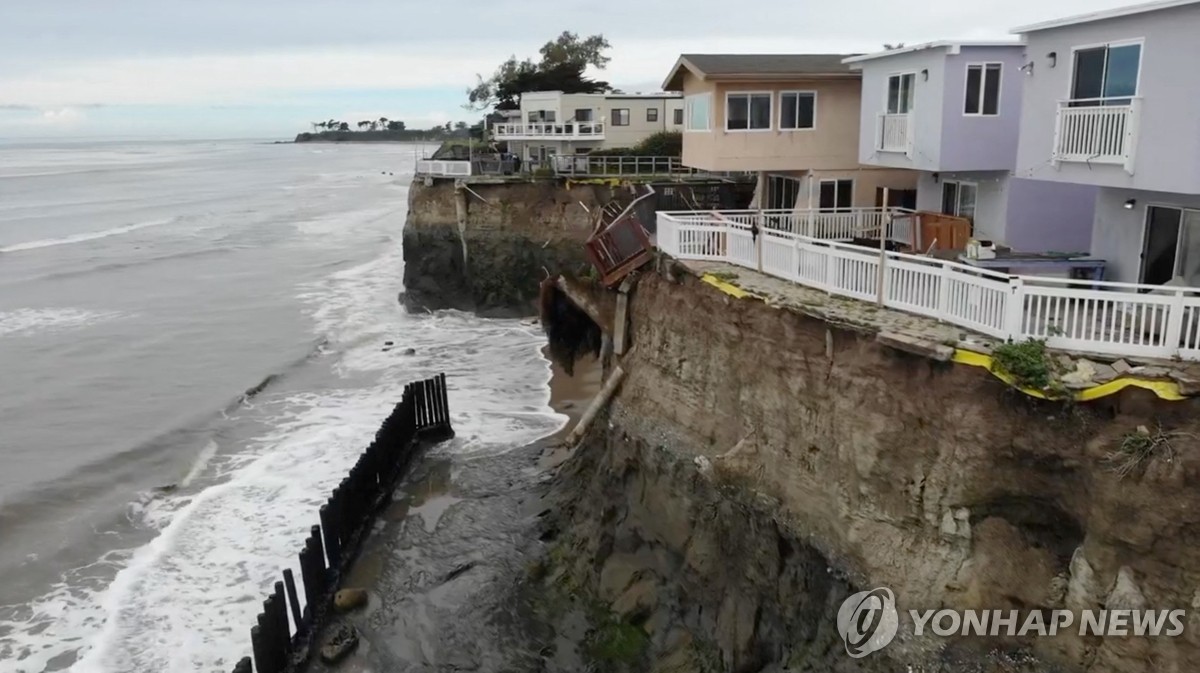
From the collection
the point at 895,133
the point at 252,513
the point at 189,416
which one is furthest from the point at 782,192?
the point at 189,416

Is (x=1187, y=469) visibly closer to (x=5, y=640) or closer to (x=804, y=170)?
(x=804, y=170)

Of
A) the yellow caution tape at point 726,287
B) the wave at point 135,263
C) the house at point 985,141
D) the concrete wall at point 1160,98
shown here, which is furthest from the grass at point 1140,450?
the wave at point 135,263

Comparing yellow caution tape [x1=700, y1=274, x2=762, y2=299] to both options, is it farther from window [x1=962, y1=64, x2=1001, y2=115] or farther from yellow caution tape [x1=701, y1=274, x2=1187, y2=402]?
window [x1=962, y1=64, x2=1001, y2=115]

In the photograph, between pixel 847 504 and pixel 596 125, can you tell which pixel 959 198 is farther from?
pixel 596 125

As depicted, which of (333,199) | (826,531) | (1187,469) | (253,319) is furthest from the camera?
(333,199)

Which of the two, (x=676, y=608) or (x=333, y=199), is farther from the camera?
(x=333, y=199)

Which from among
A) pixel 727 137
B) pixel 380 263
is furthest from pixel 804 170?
pixel 380 263
